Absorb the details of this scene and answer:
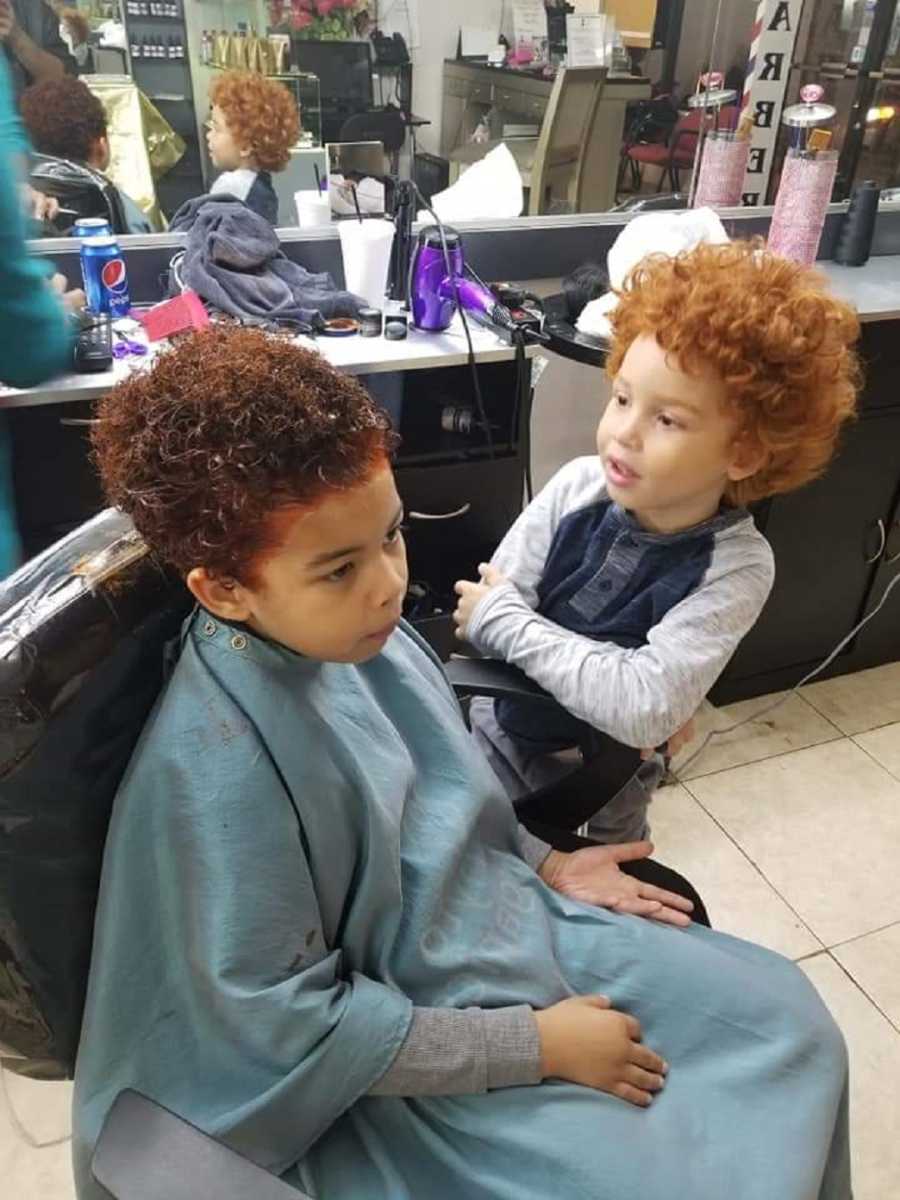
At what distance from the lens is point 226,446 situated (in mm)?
655

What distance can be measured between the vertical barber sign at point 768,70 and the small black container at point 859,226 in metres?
0.23

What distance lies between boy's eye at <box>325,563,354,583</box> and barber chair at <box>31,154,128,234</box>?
4.35ft

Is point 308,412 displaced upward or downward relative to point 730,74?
downward

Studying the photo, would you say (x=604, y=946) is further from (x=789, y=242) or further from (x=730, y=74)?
(x=730, y=74)

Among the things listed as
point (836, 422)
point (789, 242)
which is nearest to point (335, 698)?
point (836, 422)

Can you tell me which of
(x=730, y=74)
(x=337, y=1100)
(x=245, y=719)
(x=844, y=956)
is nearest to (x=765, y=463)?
(x=245, y=719)

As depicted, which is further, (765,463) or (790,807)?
(790,807)

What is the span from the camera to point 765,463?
109cm

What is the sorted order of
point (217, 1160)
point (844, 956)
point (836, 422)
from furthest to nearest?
point (844, 956)
point (836, 422)
point (217, 1160)

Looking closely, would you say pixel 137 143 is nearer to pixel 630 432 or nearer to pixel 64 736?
pixel 630 432

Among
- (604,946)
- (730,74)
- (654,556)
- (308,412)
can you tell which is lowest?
(604,946)

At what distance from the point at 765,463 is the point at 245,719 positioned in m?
0.68

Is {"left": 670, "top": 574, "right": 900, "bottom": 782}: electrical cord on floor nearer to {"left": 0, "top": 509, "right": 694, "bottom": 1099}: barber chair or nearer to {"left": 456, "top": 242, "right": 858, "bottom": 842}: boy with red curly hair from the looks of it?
{"left": 456, "top": 242, "right": 858, "bottom": 842}: boy with red curly hair

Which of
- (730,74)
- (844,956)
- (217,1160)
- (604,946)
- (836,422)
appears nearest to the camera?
(217,1160)
